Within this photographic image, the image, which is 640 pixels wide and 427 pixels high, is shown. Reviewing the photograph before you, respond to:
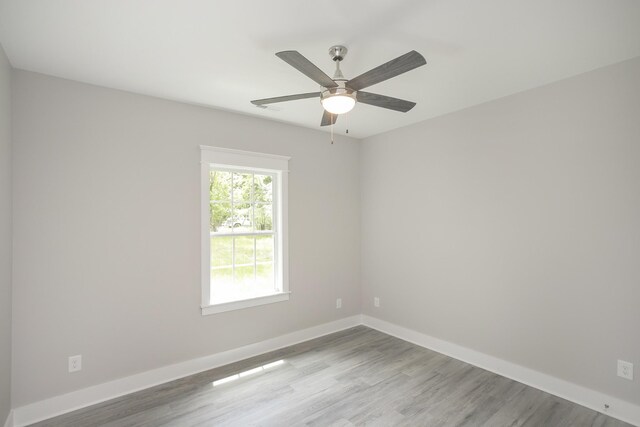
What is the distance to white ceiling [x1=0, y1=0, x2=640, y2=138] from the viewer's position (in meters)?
1.76

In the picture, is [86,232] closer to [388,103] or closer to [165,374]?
[165,374]

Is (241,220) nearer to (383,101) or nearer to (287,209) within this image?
(287,209)

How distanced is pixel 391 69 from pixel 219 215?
93.6 inches

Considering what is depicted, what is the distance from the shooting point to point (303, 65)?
1699mm

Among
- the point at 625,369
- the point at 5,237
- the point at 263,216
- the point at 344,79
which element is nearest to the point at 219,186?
the point at 263,216

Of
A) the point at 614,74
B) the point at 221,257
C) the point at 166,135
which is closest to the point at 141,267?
the point at 221,257

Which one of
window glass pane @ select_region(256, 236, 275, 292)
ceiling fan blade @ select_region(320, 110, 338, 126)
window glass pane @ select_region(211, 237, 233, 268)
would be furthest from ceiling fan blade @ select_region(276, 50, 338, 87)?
window glass pane @ select_region(256, 236, 275, 292)

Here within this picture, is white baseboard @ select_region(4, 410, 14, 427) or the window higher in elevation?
the window

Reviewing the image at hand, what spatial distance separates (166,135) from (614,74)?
3.79m

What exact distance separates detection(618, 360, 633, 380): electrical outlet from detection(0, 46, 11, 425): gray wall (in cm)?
439

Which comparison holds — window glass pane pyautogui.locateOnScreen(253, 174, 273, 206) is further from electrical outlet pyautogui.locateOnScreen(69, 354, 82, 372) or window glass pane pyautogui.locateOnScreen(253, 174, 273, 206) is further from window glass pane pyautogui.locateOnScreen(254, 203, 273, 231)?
electrical outlet pyautogui.locateOnScreen(69, 354, 82, 372)

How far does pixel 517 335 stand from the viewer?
2.98 m

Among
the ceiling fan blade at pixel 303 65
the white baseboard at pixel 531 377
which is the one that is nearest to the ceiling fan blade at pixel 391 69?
the ceiling fan blade at pixel 303 65

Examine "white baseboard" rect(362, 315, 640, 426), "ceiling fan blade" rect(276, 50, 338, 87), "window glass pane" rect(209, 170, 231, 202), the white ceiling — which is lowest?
"white baseboard" rect(362, 315, 640, 426)
